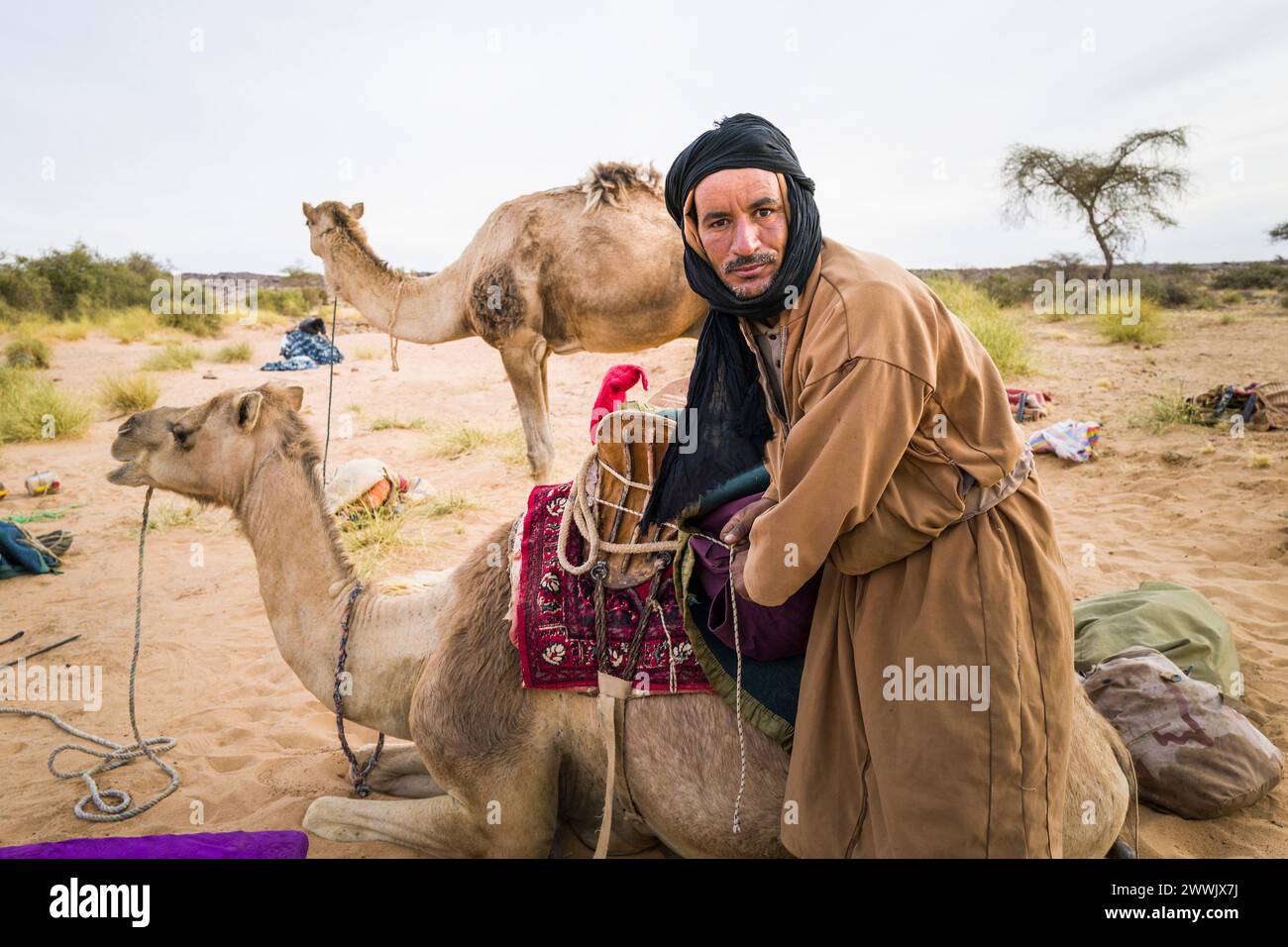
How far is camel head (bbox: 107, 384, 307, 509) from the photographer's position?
320 cm

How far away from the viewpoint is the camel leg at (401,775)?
349cm

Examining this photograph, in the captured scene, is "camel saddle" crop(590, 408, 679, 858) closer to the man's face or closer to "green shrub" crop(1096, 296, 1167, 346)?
the man's face

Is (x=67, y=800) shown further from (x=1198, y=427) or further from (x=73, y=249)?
(x=73, y=249)

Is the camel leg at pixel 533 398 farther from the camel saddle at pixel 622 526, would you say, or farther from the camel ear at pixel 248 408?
the camel saddle at pixel 622 526

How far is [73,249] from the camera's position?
30.4 meters

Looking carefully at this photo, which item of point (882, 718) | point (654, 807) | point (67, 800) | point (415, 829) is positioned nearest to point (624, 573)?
point (654, 807)

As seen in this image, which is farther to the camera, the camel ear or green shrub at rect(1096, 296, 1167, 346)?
green shrub at rect(1096, 296, 1167, 346)

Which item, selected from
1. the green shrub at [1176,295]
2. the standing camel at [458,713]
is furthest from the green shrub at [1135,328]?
the standing camel at [458,713]

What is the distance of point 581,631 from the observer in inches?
101

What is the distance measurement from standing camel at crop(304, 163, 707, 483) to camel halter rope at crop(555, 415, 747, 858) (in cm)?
433

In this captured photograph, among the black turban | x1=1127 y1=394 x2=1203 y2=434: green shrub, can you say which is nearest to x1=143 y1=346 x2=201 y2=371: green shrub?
x1=1127 y1=394 x2=1203 y2=434: green shrub

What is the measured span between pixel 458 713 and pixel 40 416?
39.1 feet

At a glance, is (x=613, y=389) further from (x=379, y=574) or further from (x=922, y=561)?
(x=379, y=574)

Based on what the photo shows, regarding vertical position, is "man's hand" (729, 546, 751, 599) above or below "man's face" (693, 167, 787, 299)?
below
